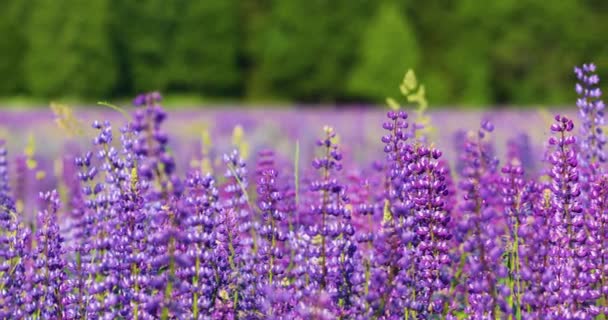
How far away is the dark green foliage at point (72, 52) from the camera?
4225 cm

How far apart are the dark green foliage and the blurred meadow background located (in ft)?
0.20

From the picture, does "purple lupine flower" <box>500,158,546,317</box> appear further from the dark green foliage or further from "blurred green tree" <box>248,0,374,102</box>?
"blurred green tree" <box>248,0,374,102</box>

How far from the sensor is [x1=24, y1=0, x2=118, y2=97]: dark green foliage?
4225 centimetres

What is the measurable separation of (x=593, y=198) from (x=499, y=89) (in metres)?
42.0

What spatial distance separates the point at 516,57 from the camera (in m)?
40.2

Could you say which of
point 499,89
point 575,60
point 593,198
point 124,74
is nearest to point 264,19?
point 124,74

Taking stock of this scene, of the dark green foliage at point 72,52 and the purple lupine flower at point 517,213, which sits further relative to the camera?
the dark green foliage at point 72,52

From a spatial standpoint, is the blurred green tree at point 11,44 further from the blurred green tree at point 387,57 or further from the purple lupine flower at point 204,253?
the purple lupine flower at point 204,253

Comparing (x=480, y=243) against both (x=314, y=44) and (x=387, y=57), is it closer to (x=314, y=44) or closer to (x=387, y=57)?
(x=387, y=57)

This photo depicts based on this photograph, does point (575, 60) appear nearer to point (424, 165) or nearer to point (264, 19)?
point (264, 19)

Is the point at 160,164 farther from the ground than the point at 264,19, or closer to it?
closer to it

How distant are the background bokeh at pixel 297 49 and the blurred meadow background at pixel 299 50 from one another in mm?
65

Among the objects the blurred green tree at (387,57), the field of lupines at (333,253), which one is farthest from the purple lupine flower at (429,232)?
the blurred green tree at (387,57)

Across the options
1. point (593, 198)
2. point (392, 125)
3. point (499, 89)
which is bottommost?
point (593, 198)
